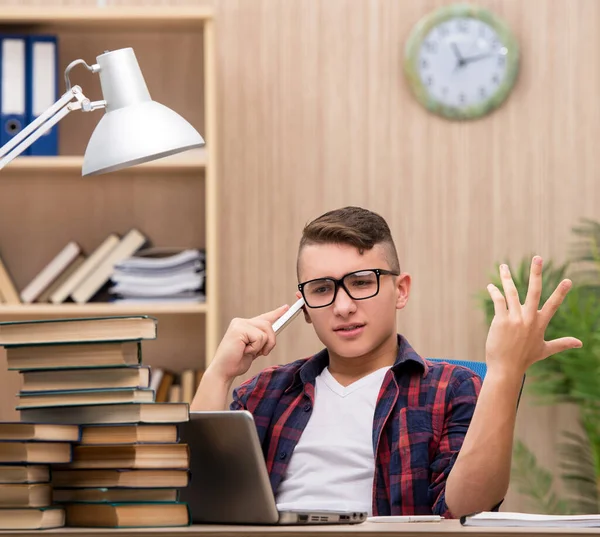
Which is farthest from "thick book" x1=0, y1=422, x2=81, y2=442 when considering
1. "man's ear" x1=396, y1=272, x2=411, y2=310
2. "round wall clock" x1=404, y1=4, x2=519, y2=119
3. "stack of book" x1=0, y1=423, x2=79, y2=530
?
"round wall clock" x1=404, y1=4, x2=519, y2=119

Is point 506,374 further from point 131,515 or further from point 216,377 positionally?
point 216,377

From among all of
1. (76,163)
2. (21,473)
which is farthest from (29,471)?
(76,163)

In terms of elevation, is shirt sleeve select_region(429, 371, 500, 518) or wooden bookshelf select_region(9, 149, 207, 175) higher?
wooden bookshelf select_region(9, 149, 207, 175)

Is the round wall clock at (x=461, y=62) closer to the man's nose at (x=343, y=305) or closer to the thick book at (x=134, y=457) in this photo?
the man's nose at (x=343, y=305)

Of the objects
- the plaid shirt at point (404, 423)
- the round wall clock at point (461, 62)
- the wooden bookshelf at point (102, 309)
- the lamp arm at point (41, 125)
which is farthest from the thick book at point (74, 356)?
the round wall clock at point (461, 62)

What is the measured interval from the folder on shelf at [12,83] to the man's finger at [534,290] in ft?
7.19

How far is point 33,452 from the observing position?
105 centimetres

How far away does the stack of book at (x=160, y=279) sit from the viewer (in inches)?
118

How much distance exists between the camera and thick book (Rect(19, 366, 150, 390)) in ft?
3.65

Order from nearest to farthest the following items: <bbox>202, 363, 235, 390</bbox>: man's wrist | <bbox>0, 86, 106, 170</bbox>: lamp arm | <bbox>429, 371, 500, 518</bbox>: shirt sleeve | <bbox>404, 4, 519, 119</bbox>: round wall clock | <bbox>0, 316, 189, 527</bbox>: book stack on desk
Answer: <bbox>0, 316, 189, 527</bbox>: book stack on desk < <bbox>0, 86, 106, 170</bbox>: lamp arm < <bbox>429, 371, 500, 518</bbox>: shirt sleeve < <bbox>202, 363, 235, 390</bbox>: man's wrist < <bbox>404, 4, 519, 119</bbox>: round wall clock

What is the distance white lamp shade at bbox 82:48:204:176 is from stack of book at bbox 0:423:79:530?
1.54 ft

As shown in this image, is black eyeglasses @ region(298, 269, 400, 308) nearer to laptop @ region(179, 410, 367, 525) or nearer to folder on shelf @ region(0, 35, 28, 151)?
laptop @ region(179, 410, 367, 525)

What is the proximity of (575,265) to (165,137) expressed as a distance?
220 cm

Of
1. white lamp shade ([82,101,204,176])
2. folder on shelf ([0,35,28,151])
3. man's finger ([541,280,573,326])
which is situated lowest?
man's finger ([541,280,573,326])
